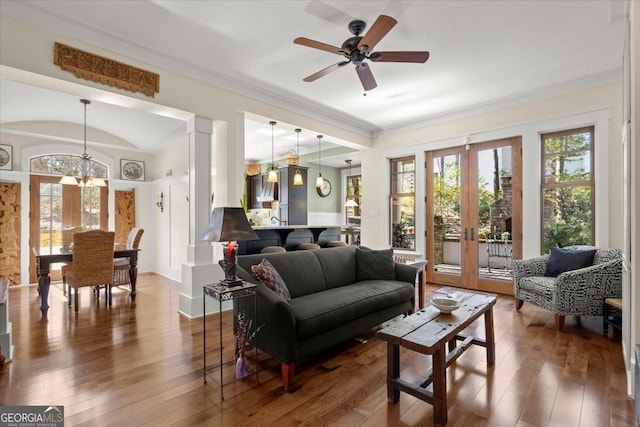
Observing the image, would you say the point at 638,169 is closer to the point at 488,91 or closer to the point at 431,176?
the point at 488,91

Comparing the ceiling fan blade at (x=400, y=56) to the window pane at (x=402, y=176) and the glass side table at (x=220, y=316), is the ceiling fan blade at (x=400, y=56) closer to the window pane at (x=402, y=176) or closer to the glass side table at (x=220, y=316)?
the glass side table at (x=220, y=316)

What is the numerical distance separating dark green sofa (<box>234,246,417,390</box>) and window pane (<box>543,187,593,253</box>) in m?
2.43

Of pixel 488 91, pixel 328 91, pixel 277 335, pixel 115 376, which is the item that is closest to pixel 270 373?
pixel 277 335

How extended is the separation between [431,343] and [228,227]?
1.60m

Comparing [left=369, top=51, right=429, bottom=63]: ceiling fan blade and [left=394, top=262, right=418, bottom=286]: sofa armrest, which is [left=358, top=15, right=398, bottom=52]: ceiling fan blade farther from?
[left=394, top=262, right=418, bottom=286]: sofa armrest

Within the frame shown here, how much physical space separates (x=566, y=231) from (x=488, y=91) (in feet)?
7.48

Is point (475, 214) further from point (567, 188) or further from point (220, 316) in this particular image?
point (220, 316)

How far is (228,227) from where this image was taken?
92.7 inches

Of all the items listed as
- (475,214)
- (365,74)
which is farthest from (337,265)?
(475,214)

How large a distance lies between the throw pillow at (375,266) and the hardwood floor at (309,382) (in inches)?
30.5

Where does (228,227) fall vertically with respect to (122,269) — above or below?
above

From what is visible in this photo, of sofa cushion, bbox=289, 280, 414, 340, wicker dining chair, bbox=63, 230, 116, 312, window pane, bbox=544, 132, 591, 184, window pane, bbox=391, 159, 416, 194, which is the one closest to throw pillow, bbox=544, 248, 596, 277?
window pane, bbox=544, 132, 591, 184

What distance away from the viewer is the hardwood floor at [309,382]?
1900mm

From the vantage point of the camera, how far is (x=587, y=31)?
10.1 ft
